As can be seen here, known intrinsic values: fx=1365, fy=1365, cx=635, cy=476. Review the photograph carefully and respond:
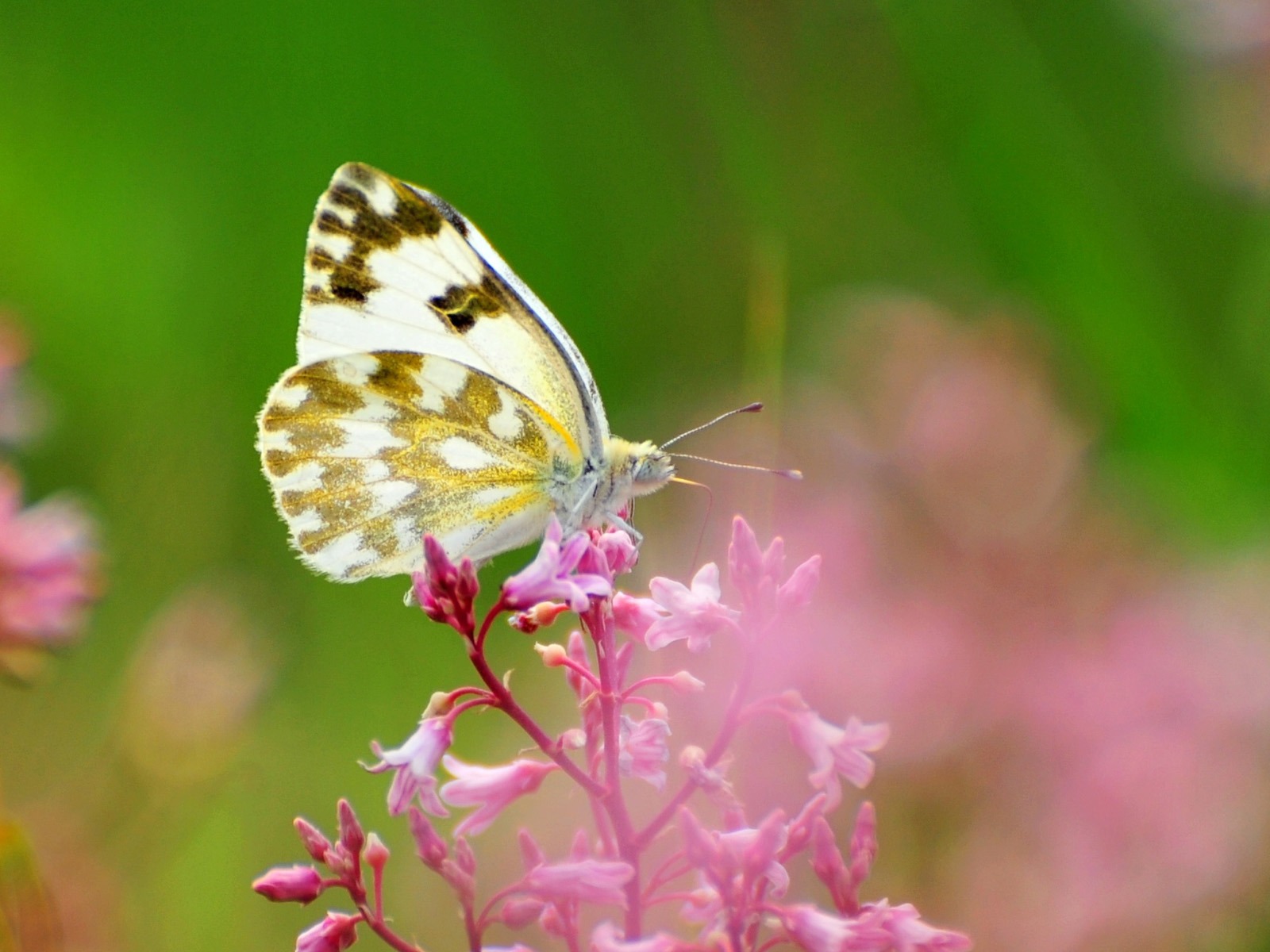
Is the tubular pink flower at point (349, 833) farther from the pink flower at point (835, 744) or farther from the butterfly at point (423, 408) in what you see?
the butterfly at point (423, 408)

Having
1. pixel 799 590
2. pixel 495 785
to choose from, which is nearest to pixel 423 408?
pixel 495 785

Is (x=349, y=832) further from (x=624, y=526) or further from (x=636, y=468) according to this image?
(x=636, y=468)

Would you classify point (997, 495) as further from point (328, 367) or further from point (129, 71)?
point (129, 71)

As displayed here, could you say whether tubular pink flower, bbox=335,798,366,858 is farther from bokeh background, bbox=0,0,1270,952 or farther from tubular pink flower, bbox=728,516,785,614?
bokeh background, bbox=0,0,1270,952

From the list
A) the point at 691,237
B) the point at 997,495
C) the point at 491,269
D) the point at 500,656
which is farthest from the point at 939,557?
the point at 691,237

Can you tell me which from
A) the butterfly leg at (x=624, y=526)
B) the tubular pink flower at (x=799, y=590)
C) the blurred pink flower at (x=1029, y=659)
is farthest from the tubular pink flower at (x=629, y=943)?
the blurred pink flower at (x=1029, y=659)

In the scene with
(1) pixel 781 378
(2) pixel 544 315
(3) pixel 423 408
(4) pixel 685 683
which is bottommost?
(1) pixel 781 378
